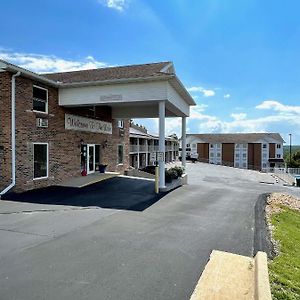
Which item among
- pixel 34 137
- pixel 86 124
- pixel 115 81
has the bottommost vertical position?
pixel 34 137

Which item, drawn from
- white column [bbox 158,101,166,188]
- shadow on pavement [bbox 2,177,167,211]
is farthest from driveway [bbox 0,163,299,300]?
white column [bbox 158,101,166,188]

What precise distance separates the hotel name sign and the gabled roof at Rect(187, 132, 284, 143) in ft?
196

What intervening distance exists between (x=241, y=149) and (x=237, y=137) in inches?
139

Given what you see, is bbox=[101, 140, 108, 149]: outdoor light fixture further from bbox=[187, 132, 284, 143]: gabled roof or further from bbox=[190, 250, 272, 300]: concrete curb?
bbox=[187, 132, 284, 143]: gabled roof

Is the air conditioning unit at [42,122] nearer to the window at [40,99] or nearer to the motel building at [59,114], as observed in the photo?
the motel building at [59,114]

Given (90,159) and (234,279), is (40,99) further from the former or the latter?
(234,279)

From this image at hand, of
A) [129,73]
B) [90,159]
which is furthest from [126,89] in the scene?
[90,159]

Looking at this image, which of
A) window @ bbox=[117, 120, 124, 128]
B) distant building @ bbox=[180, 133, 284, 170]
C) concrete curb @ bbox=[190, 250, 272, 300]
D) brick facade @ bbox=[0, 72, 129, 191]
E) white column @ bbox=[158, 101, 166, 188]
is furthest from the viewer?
distant building @ bbox=[180, 133, 284, 170]

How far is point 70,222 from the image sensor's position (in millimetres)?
8172

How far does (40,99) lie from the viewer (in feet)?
47.1

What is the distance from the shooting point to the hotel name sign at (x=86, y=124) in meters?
16.6

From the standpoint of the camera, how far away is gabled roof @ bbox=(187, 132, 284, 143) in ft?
245

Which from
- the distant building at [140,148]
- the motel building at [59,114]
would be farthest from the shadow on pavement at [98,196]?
the distant building at [140,148]

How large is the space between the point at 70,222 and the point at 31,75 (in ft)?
25.7
